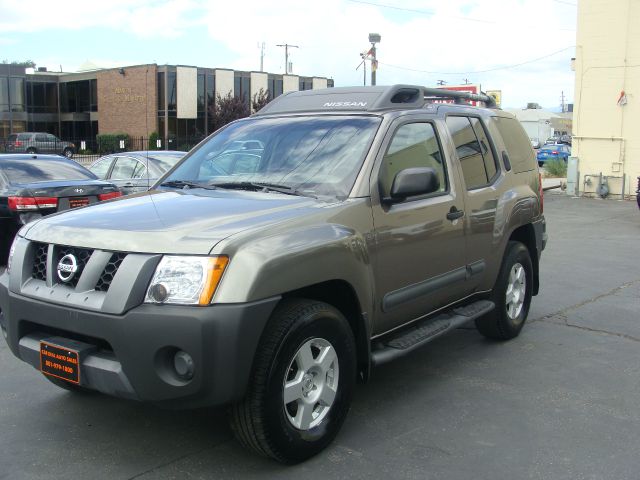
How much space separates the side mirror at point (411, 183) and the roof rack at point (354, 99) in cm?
70

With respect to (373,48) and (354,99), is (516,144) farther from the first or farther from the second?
(373,48)

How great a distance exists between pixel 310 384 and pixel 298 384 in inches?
5.8

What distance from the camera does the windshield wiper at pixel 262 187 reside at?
424 centimetres

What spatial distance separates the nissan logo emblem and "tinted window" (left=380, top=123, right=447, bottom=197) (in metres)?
1.84

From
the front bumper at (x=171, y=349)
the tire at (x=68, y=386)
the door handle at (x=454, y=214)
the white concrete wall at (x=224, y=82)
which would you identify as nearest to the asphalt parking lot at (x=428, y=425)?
the tire at (x=68, y=386)

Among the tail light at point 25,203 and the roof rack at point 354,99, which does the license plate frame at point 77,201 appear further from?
the roof rack at point 354,99

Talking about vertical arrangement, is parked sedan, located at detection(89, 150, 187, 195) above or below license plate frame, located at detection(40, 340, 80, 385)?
above

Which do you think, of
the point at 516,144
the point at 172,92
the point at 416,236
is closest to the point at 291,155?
the point at 416,236

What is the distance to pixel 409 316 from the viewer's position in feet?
15.1

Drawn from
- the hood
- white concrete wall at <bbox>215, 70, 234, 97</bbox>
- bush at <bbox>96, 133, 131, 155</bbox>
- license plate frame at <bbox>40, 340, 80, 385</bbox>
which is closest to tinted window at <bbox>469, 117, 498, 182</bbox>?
the hood

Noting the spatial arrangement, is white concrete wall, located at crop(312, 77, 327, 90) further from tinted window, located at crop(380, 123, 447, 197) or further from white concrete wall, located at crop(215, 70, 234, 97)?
tinted window, located at crop(380, 123, 447, 197)

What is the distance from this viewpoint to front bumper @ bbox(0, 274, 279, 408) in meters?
3.19

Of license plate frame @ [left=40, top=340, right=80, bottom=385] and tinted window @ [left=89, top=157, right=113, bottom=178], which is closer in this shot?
license plate frame @ [left=40, top=340, right=80, bottom=385]

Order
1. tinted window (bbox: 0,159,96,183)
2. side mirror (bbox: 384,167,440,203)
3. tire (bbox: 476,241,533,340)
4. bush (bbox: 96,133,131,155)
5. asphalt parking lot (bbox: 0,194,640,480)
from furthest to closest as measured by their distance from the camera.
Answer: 1. bush (bbox: 96,133,131,155)
2. tinted window (bbox: 0,159,96,183)
3. tire (bbox: 476,241,533,340)
4. side mirror (bbox: 384,167,440,203)
5. asphalt parking lot (bbox: 0,194,640,480)
